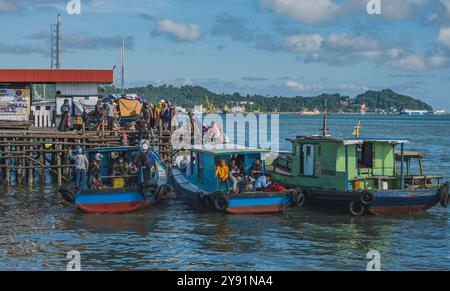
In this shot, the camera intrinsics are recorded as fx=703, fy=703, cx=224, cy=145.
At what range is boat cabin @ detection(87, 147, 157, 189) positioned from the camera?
29766 millimetres

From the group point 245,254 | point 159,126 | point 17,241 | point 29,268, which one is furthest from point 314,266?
point 159,126

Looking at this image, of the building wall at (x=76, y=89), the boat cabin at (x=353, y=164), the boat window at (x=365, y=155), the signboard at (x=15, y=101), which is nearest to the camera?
the boat cabin at (x=353, y=164)

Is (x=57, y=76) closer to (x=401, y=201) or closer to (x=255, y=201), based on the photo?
(x=255, y=201)

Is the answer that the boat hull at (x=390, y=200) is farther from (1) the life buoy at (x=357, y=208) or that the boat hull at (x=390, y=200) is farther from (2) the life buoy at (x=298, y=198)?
(2) the life buoy at (x=298, y=198)

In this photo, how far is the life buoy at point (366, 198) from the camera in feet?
91.7

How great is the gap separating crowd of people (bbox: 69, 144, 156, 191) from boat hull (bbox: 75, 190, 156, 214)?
0.64m

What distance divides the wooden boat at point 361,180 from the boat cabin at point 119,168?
693cm

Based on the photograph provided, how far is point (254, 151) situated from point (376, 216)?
5.62 metres

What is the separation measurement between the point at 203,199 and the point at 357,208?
6.24 meters

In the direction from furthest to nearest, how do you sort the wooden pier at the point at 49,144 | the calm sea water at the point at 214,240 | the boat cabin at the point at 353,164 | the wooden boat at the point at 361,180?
the wooden pier at the point at 49,144
the boat cabin at the point at 353,164
the wooden boat at the point at 361,180
the calm sea water at the point at 214,240

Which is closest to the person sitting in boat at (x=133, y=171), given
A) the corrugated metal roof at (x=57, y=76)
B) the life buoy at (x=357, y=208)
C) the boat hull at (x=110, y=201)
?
the boat hull at (x=110, y=201)

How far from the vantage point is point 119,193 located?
93.0 ft

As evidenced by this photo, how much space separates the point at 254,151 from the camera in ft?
A: 95.3
